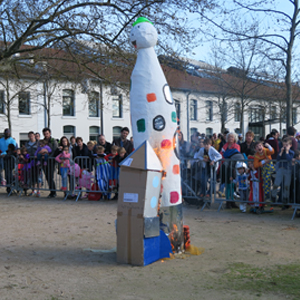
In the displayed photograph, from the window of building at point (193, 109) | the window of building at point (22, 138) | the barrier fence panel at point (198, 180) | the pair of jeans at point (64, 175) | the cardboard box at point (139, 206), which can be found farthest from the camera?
the window of building at point (193, 109)

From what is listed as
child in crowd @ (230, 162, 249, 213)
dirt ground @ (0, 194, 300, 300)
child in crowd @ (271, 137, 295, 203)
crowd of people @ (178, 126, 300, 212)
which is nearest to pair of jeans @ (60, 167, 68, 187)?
dirt ground @ (0, 194, 300, 300)

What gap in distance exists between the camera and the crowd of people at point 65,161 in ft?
37.3

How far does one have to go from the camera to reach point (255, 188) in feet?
31.0

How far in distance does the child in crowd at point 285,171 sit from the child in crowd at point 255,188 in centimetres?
30

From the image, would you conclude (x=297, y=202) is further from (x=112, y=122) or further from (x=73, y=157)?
(x=112, y=122)

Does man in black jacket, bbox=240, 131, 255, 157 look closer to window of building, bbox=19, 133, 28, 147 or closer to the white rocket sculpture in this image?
the white rocket sculpture

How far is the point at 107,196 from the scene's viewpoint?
11.5 meters

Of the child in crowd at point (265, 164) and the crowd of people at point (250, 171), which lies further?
the child in crowd at point (265, 164)

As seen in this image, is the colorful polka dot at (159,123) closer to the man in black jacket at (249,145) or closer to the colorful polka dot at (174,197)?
the colorful polka dot at (174,197)

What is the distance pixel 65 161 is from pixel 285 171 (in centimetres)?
636

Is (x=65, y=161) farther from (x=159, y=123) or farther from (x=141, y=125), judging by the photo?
(x=159, y=123)

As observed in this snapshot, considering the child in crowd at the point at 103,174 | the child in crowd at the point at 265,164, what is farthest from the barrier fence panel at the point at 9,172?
the child in crowd at the point at 265,164

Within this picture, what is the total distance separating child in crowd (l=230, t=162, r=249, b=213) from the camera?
31.7 feet

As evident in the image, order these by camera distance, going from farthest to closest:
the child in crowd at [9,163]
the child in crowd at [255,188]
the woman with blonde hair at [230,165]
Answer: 1. the child in crowd at [9,163]
2. the woman with blonde hair at [230,165]
3. the child in crowd at [255,188]
